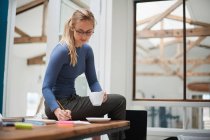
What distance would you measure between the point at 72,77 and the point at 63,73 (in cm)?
7

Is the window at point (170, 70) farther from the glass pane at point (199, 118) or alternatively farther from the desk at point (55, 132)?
the desk at point (55, 132)

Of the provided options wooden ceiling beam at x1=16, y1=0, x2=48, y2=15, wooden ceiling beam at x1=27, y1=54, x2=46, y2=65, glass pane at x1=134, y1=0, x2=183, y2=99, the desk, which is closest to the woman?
the desk

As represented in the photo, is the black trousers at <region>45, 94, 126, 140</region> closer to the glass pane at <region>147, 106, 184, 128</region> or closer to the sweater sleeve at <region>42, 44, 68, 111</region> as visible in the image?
the sweater sleeve at <region>42, 44, 68, 111</region>

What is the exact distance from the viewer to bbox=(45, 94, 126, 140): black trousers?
1.75 m

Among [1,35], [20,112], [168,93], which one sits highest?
[1,35]

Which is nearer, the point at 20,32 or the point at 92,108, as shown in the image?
the point at 92,108

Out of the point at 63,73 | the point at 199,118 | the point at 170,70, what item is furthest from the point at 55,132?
the point at 170,70

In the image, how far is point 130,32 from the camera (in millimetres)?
3652

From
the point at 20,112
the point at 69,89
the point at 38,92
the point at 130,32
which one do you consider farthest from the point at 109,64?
the point at 38,92

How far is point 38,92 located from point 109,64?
7243mm

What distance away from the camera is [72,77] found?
6.26ft

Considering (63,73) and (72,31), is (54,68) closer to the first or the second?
(63,73)

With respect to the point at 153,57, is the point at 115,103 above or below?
below

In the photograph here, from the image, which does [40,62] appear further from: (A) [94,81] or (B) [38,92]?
(A) [94,81]
